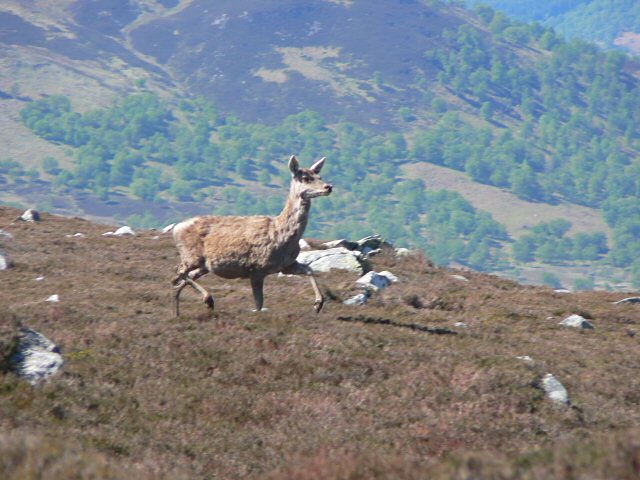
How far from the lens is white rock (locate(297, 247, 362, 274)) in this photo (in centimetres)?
3247

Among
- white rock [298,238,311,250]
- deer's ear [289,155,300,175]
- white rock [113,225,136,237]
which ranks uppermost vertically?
deer's ear [289,155,300,175]

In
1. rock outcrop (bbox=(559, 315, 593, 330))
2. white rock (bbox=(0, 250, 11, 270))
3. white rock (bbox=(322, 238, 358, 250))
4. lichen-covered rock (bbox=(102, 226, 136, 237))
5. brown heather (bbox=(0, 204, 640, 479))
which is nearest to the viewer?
brown heather (bbox=(0, 204, 640, 479))

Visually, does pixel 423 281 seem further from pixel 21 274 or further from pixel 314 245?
pixel 21 274

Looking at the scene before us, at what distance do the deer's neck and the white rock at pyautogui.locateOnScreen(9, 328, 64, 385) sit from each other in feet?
22.8

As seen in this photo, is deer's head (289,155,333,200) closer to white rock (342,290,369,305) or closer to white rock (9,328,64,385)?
white rock (342,290,369,305)

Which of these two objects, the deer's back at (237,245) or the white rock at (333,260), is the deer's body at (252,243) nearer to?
the deer's back at (237,245)

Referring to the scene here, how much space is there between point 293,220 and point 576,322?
906cm

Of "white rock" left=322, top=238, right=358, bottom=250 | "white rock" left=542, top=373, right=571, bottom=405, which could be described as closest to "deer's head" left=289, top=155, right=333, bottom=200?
"white rock" left=542, top=373, right=571, bottom=405

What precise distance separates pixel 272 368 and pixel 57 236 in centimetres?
2521

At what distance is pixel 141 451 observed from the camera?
13500mm

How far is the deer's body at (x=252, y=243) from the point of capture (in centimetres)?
2231

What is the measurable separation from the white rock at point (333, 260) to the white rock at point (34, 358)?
1643 cm

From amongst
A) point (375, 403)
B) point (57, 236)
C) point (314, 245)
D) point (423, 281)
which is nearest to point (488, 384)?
point (375, 403)

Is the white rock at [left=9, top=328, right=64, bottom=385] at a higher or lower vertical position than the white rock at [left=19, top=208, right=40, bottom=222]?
higher
